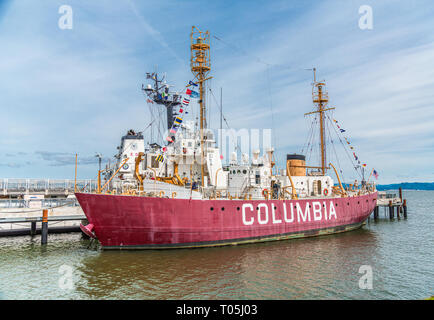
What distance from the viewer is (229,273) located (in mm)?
12844

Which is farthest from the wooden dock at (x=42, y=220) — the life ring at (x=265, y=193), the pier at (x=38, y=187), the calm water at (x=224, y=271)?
the life ring at (x=265, y=193)

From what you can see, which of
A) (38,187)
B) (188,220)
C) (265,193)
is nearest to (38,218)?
(188,220)

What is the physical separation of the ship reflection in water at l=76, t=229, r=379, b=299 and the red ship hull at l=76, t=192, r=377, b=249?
0.65 meters

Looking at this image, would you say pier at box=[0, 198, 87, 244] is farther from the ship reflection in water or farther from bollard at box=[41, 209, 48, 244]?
the ship reflection in water

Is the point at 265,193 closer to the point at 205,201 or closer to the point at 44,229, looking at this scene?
the point at 205,201

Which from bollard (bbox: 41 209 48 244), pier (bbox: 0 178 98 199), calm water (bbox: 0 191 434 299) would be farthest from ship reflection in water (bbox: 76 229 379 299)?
pier (bbox: 0 178 98 199)

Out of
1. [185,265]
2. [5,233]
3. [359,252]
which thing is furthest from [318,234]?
[5,233]

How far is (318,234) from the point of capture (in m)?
22.1

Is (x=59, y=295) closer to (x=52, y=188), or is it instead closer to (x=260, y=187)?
(x=260, y=187)

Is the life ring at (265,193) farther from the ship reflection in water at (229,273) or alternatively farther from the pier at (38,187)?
the pier at (38,187)

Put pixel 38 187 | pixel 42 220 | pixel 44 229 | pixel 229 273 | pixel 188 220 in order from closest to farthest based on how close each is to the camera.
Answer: pixel 229 273 < pixel 188 220 < pixel 44 229 < pixel 42 220 < pixel 38 187

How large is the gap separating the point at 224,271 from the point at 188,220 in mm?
4214

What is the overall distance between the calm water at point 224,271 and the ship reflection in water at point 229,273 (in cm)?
4
